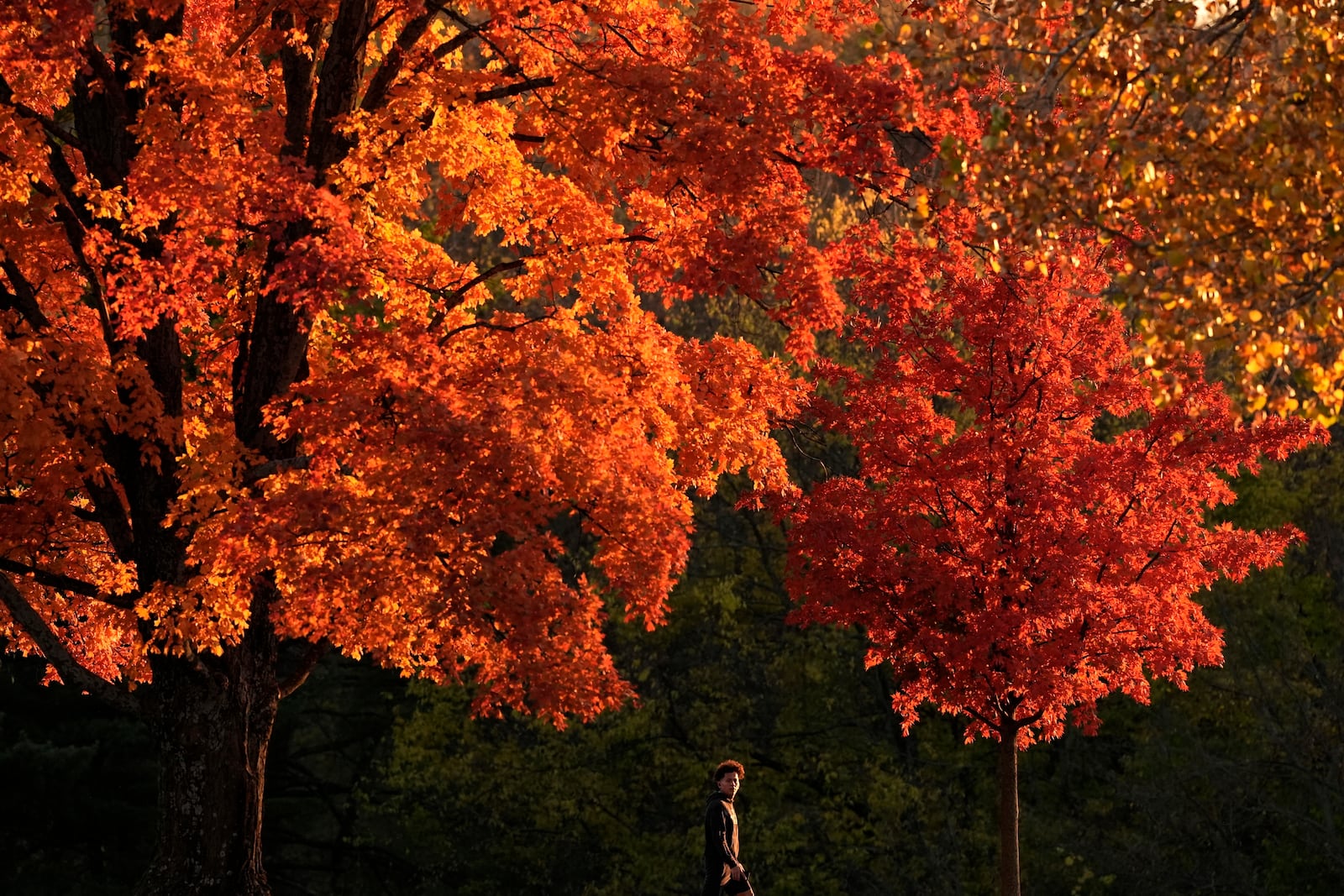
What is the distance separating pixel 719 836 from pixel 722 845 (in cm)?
7

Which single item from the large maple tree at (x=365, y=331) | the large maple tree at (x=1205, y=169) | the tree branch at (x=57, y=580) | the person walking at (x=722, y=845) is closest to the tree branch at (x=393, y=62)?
the large maple tree at (x=365, y=331)

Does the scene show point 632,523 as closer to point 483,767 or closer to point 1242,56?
point 1242,56

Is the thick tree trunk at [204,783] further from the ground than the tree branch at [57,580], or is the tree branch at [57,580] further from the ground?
the tree branch at [57,580]

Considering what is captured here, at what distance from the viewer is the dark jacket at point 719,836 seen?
37.3 ft

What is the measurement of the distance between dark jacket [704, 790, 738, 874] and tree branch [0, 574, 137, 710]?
A: 14.8ft

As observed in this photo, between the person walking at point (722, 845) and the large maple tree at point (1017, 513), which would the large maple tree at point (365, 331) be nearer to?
the person walking at point (722, 845)

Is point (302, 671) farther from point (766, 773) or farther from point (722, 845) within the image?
point (766, 773)

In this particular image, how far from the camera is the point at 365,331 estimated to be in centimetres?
1174

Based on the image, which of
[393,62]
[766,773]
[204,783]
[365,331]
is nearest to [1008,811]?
[204,783]

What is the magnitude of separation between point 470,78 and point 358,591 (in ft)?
13.6

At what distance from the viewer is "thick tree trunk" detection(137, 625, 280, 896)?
37.9 ft

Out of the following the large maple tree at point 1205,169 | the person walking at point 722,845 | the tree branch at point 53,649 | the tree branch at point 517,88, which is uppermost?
the tree branch at point 517,88

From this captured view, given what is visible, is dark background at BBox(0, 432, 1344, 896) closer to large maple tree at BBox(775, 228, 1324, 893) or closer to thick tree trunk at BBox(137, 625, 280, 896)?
large maple tree at BBox(775, 228, 1324, 893)

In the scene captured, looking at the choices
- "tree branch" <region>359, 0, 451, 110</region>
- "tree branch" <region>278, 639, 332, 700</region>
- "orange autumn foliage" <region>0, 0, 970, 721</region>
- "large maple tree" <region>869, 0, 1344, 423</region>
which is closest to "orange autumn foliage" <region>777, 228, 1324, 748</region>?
"orange autumn foliage" <region>0, 0, 970, 721</region>
